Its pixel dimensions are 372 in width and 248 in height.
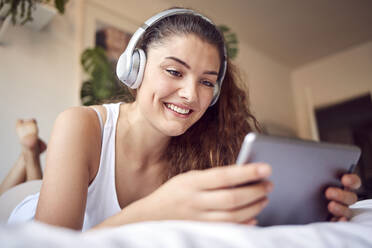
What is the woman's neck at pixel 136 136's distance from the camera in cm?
98

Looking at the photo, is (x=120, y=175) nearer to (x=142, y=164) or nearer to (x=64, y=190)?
(x=142, y=164)

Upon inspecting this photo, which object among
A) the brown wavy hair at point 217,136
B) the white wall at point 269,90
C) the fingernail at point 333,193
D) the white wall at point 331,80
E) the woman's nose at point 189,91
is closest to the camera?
the fingernail at point 333,193

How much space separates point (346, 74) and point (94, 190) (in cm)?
393

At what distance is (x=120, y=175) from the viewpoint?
0.95 m

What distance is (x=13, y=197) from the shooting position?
1.11 m

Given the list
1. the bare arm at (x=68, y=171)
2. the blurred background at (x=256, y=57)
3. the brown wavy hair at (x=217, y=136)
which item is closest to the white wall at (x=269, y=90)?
the blurred background at (x=256, y=57)

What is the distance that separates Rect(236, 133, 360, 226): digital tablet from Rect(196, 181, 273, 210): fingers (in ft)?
0.13

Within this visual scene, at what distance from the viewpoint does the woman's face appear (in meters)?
0.86

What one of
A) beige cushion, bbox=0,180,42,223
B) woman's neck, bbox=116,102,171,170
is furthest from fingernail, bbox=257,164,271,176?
beige cushion, bbox=0,180,42,223

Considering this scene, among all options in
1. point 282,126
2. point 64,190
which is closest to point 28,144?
point 64,190

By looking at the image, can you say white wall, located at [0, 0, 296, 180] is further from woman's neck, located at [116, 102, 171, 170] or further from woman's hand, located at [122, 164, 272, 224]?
woman's hand, located at [122, 164, 272, 224]

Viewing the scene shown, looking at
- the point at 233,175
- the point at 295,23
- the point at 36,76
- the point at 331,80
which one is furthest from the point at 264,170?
the point at 331,80

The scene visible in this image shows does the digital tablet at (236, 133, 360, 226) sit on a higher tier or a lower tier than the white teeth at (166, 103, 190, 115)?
lower

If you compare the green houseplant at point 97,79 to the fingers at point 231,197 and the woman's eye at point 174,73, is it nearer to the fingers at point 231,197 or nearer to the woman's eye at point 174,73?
the woman's eye at point 174,73
